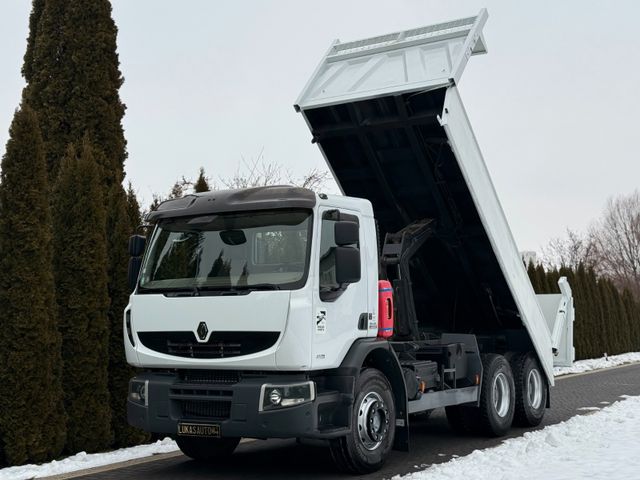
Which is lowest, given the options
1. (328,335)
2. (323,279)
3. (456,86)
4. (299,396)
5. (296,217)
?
(299,396)

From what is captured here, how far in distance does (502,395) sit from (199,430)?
4.72 meters

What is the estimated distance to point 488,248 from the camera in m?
9.79

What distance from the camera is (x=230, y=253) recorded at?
7.47 meters

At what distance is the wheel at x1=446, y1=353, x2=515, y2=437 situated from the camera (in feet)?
32.6

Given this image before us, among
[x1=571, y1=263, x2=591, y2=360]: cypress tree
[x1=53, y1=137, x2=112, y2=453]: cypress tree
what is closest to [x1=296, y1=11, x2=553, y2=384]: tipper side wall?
[x1=53, y1=137, x2=112, y2=453]: cypress tree

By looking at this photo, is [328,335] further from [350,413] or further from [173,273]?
[173,273]

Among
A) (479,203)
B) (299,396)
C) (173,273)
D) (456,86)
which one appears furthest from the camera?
(479,203)

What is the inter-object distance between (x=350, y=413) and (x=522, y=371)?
427 cm

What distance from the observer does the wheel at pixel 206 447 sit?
8508mm

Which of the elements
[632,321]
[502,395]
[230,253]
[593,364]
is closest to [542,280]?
[593,364]

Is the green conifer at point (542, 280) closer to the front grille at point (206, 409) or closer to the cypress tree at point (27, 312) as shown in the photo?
the cypress tree at point (27, 312)

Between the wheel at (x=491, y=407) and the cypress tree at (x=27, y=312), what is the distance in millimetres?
4754

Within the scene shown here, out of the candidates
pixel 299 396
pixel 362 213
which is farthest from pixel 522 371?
pixel 299 396

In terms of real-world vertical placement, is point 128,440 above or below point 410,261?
below
